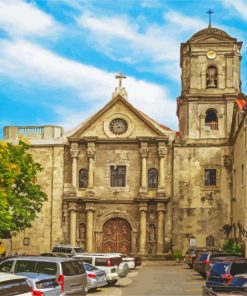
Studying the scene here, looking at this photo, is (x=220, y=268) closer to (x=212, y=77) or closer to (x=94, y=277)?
(x=94, y=277)

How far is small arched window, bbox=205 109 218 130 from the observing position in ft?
184

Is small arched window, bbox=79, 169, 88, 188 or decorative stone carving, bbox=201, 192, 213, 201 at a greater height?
small arched window, bbox=79, 169, 88, 188

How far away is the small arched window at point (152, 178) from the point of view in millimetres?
55812

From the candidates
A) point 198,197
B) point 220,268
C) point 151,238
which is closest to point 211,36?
point 198,197

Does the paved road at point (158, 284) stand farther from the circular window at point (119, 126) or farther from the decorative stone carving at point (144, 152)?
the circular window at point (119, 126)

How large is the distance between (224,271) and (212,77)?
115 feet

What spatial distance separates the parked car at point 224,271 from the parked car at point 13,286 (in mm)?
8656

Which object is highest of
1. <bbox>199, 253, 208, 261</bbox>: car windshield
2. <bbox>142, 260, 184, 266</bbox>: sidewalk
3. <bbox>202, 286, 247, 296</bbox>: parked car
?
<bbox>199, 253, 208, 261</bbox>: car windshield

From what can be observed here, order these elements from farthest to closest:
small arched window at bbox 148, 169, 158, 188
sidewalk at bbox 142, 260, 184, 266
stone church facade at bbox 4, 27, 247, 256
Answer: small arched window at bbox 148, 169, 158, 188, stone church facade at bbox 4, 27, 247, 256, sidewalk at bbox 142, 260, 184, 266

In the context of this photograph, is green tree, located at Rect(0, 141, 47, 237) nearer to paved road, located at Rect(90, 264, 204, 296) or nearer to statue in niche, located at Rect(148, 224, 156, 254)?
paved road, located at Rect(90, 264, 204, 296)

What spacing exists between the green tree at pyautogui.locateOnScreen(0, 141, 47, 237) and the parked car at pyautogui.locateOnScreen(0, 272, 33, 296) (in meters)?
21.4

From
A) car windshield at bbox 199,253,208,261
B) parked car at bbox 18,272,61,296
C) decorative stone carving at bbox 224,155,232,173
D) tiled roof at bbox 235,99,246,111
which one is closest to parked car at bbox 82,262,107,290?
car windshield at bbox 199,253,208,261

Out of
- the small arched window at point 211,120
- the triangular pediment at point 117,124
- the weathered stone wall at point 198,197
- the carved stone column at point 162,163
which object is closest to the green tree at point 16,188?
the triangular pediment at point 117,124

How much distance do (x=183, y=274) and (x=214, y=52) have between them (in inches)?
871
